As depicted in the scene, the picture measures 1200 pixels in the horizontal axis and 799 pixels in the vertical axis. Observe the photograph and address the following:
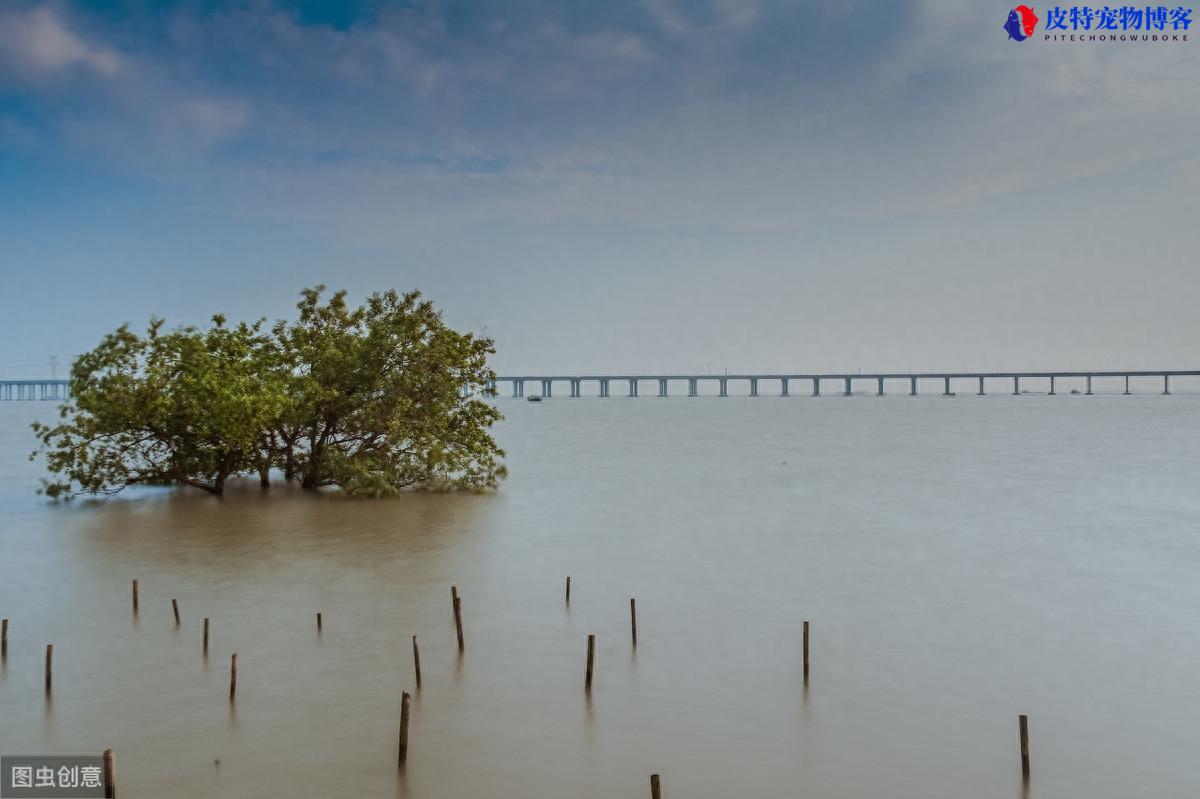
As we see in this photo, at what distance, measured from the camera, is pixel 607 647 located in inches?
523

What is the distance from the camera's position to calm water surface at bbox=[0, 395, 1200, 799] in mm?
9273

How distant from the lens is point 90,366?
1008 inches

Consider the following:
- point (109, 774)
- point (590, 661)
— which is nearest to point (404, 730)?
point (109, 774)

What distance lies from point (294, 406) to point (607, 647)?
1719cm

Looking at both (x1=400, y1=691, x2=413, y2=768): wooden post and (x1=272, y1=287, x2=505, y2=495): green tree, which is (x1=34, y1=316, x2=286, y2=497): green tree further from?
(x1=400, y1=691, x2=413, y2=768): wooden post

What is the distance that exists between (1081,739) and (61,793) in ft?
35.8

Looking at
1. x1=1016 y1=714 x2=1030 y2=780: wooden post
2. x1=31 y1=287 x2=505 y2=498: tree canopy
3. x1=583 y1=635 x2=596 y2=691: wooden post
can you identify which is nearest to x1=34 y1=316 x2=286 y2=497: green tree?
x1=31 y1=287 x2=505 y2=498: tree canopy

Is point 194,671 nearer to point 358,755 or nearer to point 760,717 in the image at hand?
point 358,755

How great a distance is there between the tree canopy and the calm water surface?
1320 millimetres

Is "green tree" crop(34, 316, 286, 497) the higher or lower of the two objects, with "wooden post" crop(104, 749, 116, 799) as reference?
higher

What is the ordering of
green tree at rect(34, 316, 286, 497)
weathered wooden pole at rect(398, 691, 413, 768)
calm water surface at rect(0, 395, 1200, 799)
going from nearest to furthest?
weathered wooden pole at rect(398, 691, 413, 768) → calm water surface at rect(0, 395, 1200, 799) → green tree at rect(34, 316, 286, 497)

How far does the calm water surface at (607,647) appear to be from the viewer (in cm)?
927

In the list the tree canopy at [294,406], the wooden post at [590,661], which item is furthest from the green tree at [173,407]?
the wooden post at [590,661]

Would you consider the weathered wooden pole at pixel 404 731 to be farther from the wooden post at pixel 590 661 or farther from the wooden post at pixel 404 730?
the wooden post at pixel 590 661
